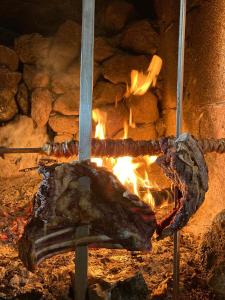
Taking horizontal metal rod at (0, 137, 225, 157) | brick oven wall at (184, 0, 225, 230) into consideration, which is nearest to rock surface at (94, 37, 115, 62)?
brick oven wall at (184, 0, 225, 230)

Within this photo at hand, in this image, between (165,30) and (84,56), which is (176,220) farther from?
(165,30)

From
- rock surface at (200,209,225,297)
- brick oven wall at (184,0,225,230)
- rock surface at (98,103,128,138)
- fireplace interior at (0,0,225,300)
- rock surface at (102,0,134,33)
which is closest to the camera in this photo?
rock surface at (200,209,225,297)

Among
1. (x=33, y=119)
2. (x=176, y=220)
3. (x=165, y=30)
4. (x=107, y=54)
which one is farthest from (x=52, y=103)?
(x=176, y=220)

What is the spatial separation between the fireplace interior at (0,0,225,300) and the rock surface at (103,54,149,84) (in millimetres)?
14

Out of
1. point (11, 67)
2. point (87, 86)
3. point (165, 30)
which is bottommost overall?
point (87, 86)

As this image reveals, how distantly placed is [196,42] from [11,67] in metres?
2.37

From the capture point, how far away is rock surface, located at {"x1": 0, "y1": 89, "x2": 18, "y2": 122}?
4672mm

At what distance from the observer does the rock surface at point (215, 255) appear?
8.45 feet

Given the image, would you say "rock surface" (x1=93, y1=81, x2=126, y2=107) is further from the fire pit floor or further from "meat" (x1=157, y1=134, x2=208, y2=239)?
"meat" (x1=157, y1=134, x2=208, y2=239)

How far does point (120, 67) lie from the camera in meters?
4.93

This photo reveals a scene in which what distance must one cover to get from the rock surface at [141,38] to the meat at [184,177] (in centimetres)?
312

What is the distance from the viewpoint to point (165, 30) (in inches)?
191

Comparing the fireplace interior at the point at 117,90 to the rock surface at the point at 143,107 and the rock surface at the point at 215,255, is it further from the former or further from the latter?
the rock surface at the point at 215,255

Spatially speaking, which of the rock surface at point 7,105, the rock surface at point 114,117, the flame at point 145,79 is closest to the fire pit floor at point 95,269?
the rock surface at point 7,105
